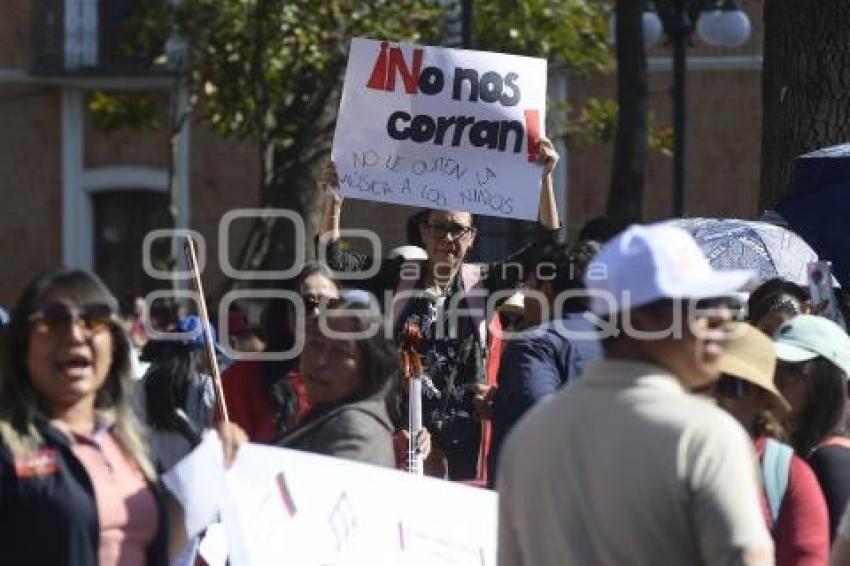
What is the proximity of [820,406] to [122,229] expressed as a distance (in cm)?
2633

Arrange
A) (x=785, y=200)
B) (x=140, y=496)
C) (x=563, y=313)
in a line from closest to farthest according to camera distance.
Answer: (x=140, y=496) → (x=563, y=313) → (x=785, y=200)

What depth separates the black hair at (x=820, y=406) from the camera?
5.97m

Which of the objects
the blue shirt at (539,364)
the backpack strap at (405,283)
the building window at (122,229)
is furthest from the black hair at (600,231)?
the building window at (122,229)

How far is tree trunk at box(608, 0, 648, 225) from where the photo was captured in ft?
Answer: 67.4

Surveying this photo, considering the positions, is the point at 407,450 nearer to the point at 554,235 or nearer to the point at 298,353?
the point at 298,353

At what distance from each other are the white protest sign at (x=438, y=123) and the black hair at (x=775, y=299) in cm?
145

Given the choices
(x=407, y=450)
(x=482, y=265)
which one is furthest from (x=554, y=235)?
(x=407, y=450)

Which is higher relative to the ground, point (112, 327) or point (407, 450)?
point (112, 327)

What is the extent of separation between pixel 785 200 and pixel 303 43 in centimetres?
1164

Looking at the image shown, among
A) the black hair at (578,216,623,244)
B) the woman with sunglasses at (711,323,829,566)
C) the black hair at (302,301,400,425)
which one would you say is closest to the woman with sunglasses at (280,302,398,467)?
the black hair at (302,301,400,425)

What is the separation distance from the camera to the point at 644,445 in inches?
180

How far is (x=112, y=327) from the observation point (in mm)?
5449

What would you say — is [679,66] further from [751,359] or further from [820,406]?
[751,359]

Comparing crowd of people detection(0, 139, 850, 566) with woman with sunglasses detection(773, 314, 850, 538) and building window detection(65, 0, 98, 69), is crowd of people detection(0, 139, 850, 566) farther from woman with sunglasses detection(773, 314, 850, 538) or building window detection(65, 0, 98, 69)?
building window detection(65, 0, 98, 69)
